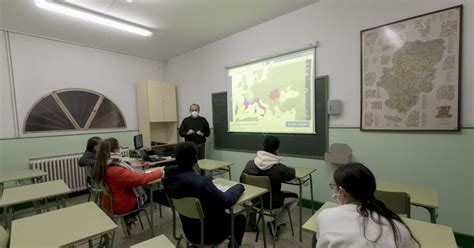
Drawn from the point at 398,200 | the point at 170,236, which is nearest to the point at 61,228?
the point at 170,236

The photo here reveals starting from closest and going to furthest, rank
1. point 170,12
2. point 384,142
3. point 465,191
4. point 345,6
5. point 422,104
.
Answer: point 465,191 < point 422,104 < point 384,142 < point 345,6 < point 170,12

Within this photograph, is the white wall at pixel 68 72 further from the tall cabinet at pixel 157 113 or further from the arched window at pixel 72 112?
the tall cabinet at pixel 157 113

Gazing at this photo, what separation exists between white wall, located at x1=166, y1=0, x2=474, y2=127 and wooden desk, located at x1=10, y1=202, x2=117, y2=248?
9.59 ft

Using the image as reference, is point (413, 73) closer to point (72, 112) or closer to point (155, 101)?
point (155, 101)

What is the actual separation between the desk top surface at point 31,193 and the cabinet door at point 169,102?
123 inches

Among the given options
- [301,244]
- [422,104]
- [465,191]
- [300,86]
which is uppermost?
[300,86]

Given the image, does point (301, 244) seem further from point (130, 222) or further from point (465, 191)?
point (130, 222)

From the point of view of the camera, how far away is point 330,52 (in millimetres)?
3105

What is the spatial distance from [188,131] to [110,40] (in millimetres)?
2299

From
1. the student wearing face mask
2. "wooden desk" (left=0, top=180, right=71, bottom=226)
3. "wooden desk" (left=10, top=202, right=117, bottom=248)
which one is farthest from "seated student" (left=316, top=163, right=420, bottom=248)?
the student wearing face mask

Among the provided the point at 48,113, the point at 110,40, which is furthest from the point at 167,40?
the point at 48,113

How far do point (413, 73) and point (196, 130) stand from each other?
3602 millimetres

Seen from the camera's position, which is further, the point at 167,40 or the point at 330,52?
the point at 167,40

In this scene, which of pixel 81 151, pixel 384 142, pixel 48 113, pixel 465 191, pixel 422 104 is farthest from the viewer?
pixel 81 151
